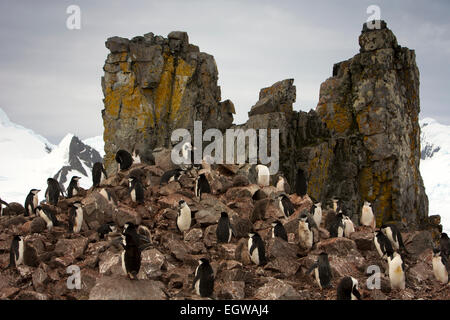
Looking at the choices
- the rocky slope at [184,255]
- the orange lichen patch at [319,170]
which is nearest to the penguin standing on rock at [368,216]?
the rocky slope at [184,255]

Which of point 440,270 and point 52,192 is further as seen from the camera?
point 52,192

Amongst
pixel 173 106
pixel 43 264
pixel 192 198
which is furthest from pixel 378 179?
pixel 43 264

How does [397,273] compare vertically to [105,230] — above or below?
below

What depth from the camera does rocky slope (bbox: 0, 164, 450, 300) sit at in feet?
31.9

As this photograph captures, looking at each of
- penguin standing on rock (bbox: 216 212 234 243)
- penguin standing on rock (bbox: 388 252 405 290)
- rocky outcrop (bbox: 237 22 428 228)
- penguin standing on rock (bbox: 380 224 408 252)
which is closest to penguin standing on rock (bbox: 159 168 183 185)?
penguin standing on rock (bbox: 216 212 234 243)

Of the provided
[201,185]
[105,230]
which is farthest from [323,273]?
[105,230]

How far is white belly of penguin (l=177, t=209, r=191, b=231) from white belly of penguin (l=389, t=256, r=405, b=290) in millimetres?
5575

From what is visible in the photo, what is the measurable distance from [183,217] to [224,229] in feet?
4.81

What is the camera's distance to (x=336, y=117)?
39625 millimetres

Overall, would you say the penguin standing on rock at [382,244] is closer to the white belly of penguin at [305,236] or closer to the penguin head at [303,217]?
the white belly of penguin at [305,236]

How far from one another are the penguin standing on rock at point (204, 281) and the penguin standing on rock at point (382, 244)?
515 centimetres

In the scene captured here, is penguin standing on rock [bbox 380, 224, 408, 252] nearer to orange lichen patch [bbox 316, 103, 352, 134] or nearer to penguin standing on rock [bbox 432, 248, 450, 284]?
penguin standing on rock [bbox 432, 248, 450, 284]

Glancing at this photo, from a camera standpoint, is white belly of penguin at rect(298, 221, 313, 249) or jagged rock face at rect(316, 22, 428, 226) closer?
white belly of penguin at rect(298, 221, 313, 249)

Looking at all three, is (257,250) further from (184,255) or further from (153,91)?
(153,91)
